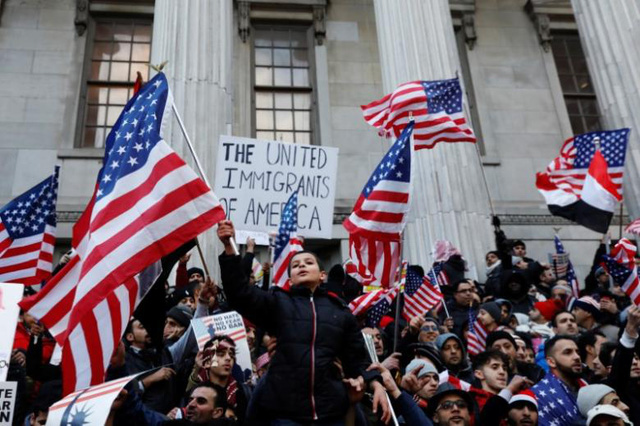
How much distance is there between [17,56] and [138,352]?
1309cm

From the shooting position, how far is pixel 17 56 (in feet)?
54.2

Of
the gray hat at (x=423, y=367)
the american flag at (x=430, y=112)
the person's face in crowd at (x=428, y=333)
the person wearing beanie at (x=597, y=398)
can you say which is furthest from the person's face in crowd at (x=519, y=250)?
the gray hat at (x=423, y=367)

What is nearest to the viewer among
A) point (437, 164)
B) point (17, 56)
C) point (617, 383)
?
point (617, 383)

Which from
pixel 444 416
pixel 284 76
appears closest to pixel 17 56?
pixel 284 76

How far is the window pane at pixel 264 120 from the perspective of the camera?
55.6ft

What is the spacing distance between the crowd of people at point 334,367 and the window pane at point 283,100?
9292 mm

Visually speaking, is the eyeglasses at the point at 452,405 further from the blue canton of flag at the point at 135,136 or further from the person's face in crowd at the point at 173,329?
the blue canton of flag at the point at 135,136

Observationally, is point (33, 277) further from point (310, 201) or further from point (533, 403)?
point (533, 403)

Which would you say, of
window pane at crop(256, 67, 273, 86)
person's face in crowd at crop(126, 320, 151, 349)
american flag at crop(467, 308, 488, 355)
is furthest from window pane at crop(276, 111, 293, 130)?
person's face in crowd at crop(126, 320, 151, 349)

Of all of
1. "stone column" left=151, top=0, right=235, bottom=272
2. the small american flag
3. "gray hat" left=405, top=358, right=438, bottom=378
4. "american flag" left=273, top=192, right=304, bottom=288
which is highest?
"stone column" left=151, top=0, right=235, bottom=272

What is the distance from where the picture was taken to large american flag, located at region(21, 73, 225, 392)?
176 inches

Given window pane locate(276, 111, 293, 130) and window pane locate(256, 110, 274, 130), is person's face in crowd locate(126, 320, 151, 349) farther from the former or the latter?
window pane locate(276, 111, 293, 130)

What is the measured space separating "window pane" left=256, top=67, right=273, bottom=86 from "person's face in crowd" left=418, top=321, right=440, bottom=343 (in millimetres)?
11506

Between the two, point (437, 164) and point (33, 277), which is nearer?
point (33, 277)
